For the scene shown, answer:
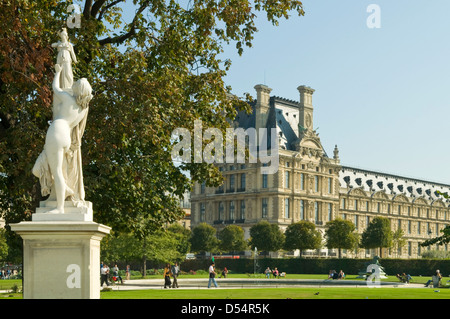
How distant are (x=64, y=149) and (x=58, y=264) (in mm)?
1755

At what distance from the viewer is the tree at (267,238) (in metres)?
95.6

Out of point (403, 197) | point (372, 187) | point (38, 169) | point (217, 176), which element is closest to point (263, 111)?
point (372, 187)

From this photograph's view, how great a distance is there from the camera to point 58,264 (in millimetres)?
9992

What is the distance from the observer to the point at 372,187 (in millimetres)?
136750

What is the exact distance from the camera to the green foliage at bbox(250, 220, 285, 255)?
314 feet

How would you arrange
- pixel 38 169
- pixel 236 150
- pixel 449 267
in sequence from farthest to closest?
pixel 449 267
pixel 236 150
pixel 38 169

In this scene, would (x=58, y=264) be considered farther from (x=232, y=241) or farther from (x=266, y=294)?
(x=232, y=241)

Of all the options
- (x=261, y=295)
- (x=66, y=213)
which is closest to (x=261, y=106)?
(x=261, y=295)

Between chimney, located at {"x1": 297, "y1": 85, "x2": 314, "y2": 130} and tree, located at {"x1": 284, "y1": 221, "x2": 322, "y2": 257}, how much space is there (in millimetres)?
27442

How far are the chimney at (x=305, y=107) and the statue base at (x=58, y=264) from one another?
352ft
